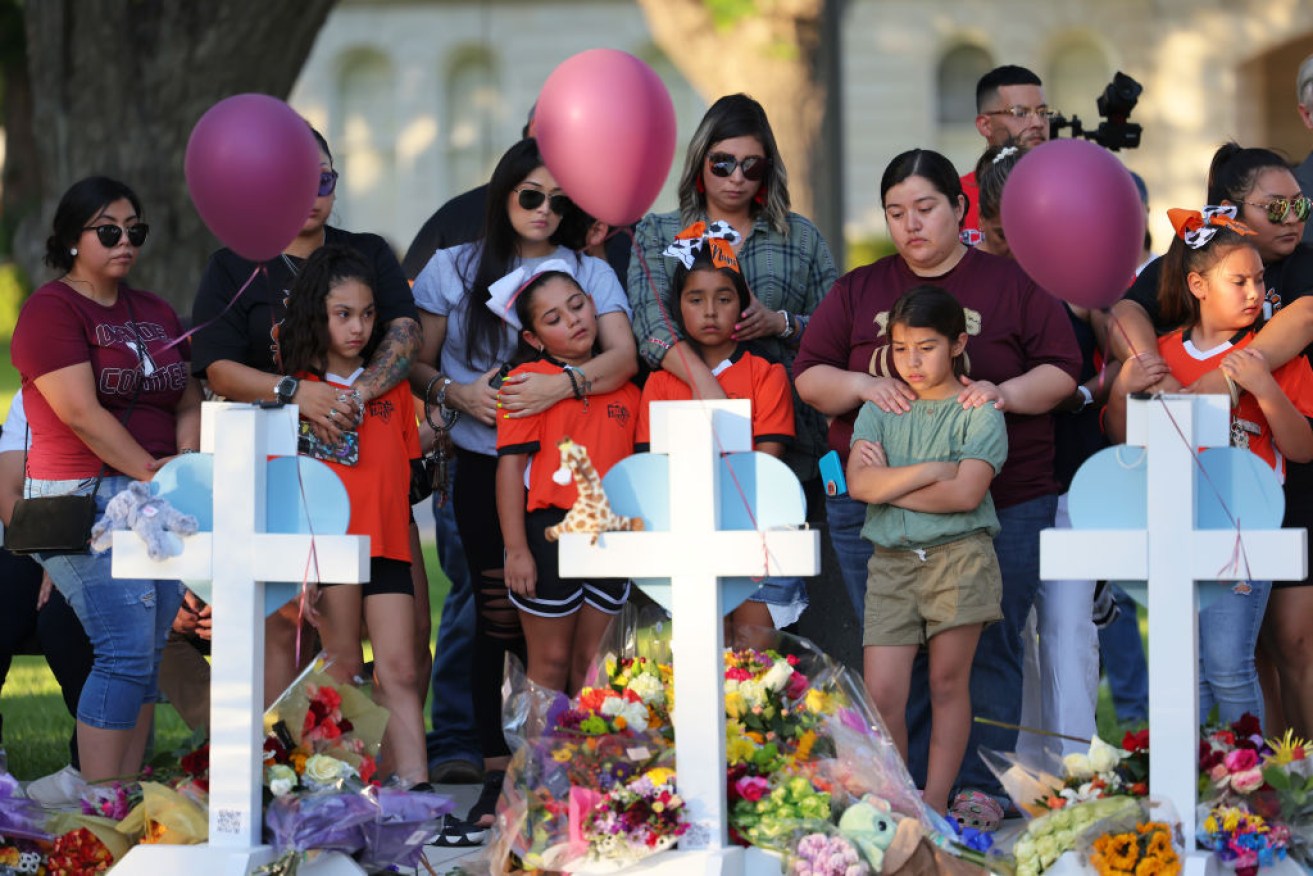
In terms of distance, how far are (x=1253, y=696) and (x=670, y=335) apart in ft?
6.35

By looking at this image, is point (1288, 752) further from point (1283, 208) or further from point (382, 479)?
point (382, 479)

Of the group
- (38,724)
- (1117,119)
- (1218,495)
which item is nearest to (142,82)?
(38,724)

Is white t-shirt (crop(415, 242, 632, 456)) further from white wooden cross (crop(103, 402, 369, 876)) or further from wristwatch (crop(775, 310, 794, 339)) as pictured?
white wooden cross (crop(103, 402, 369, 876))

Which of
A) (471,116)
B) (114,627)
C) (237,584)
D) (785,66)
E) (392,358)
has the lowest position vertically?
(114,627)

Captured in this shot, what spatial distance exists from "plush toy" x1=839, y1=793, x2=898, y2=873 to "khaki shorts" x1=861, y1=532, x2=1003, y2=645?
0.90 meters

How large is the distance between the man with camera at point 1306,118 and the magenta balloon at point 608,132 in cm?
223

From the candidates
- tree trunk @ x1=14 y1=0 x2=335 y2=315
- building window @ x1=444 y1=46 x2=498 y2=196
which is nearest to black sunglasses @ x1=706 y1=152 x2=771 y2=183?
tree trunk @ x1=14 y1=0 x2=335 y2=315

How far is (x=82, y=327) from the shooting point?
18.9ft

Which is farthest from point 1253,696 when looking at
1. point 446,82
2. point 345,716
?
point 446,82

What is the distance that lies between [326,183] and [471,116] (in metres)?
25.7

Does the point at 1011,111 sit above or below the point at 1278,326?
above

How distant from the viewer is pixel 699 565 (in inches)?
180

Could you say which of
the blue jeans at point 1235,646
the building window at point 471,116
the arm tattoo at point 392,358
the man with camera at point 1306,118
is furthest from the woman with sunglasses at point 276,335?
the building window at point 471,116

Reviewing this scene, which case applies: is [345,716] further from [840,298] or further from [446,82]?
[446,82]
